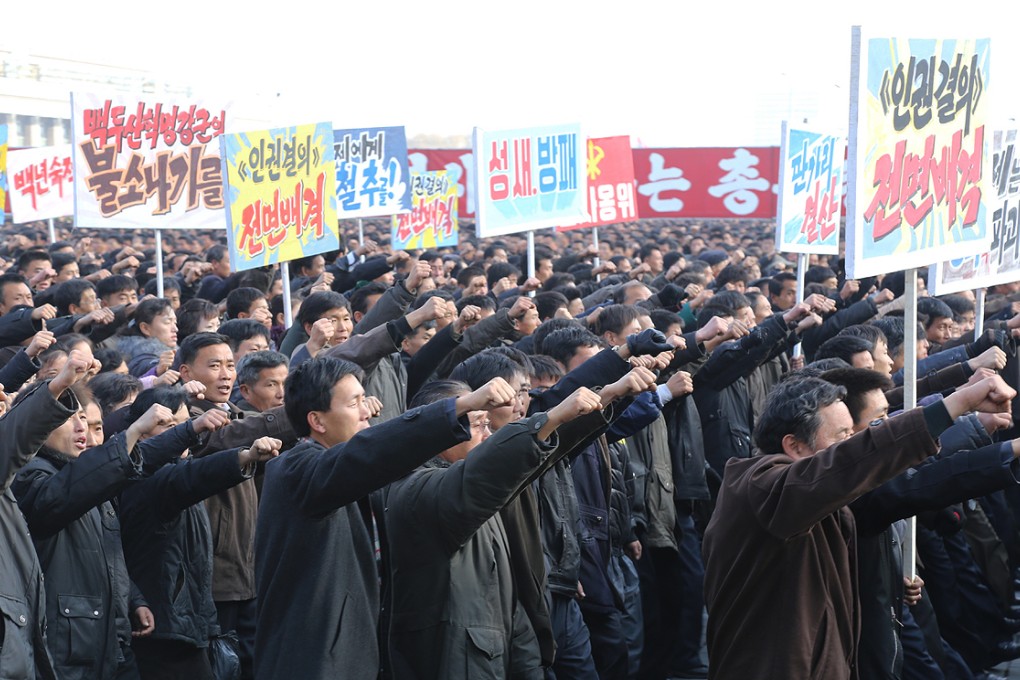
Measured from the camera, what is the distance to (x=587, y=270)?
1312 centimetres

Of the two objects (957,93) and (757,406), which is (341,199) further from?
(957,93)

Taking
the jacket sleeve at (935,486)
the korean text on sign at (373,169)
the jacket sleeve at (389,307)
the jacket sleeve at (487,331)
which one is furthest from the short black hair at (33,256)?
the jacket sleeve at (935,486)

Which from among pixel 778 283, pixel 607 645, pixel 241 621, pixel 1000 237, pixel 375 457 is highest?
pixel 1000 237

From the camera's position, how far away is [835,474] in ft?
10.4

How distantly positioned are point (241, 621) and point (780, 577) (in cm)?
234

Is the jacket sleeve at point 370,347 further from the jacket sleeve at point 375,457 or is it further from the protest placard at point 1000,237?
the protest placard at point 1000,237

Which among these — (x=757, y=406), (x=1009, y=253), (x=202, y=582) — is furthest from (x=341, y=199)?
(x=202, y=582)

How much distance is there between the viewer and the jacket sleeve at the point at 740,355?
20.4 ft

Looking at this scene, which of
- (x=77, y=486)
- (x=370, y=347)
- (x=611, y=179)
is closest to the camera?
(x=77, y=486)

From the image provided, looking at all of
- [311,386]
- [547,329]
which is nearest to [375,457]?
[311,386]

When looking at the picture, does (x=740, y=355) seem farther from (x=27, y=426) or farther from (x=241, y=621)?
(x=27, y=426)

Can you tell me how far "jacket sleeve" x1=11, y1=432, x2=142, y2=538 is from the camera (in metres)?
3.94

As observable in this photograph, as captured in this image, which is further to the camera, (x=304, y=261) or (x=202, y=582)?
(x=304, y=261)

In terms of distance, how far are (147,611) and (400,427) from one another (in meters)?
1.66
